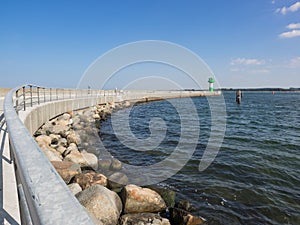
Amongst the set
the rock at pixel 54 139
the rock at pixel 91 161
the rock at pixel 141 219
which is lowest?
the rock at pixel 141 219

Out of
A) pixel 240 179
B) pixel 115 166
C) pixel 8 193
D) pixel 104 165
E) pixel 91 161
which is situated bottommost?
pixel 240 179

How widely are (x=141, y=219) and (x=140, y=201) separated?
0.41 metres

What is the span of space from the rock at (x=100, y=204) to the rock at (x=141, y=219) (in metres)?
0.15

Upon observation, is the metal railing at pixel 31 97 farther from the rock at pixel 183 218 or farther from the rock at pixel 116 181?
the rock at pixel 183 218

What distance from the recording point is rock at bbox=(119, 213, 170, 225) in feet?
13.0

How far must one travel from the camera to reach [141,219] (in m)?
4.10

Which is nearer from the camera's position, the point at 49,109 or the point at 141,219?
the point at 141,219

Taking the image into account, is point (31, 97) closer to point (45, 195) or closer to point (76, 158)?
point (76, 158)

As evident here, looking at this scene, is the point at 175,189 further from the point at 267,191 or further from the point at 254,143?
the point at 254,143

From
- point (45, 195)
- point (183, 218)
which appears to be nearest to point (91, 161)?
point (183, 218)

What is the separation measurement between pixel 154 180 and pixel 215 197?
5.85 feet

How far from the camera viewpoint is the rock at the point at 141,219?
156 inches

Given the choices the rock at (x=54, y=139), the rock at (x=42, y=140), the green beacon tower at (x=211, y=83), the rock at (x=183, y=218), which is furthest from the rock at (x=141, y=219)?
the green beacon tower at (x=211, y=83)

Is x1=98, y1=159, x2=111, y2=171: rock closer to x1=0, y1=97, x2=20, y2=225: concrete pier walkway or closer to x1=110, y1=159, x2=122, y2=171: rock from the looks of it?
x1=110, y1=159, x2=122, y2=171: rock
